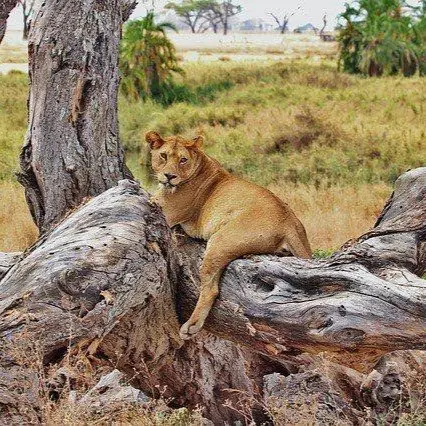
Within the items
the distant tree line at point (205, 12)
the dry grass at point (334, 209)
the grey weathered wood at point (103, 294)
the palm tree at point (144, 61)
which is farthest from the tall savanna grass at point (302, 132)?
the distant tree line at point (205, 12)

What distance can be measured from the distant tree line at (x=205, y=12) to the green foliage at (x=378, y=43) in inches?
1395

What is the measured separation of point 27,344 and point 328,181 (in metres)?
10.1

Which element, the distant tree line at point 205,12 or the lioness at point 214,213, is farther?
the distant tree line at point 205,12

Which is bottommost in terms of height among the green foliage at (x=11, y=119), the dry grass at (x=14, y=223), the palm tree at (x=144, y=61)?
the green foliage at (x=11, y=119)

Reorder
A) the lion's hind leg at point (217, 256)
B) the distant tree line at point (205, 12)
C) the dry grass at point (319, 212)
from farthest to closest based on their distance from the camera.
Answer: the distant tree line at point (205, 12)
the dry grass at point (319, 212)
the lion's hind leg at point (217, 256)

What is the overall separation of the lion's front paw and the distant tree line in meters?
64.1

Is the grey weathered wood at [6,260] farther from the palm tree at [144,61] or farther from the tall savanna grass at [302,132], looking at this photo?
the palm tree at [144,61]

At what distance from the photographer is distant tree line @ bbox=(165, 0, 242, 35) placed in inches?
2936

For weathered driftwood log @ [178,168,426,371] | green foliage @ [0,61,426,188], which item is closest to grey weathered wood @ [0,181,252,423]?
weathered driftwood log @ [178,168,426,371]

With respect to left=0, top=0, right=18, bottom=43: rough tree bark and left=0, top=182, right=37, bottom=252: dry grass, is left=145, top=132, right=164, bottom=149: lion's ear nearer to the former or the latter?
left=0, top=0, right=18, bottom=43: rough tree bark

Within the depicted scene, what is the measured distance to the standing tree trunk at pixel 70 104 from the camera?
585 cm

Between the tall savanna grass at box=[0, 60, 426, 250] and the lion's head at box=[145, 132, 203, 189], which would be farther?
the tall savanna grass at box=[0, 60, 426, 250]

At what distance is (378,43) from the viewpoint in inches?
→ 1236

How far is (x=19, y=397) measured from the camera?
174 inches
